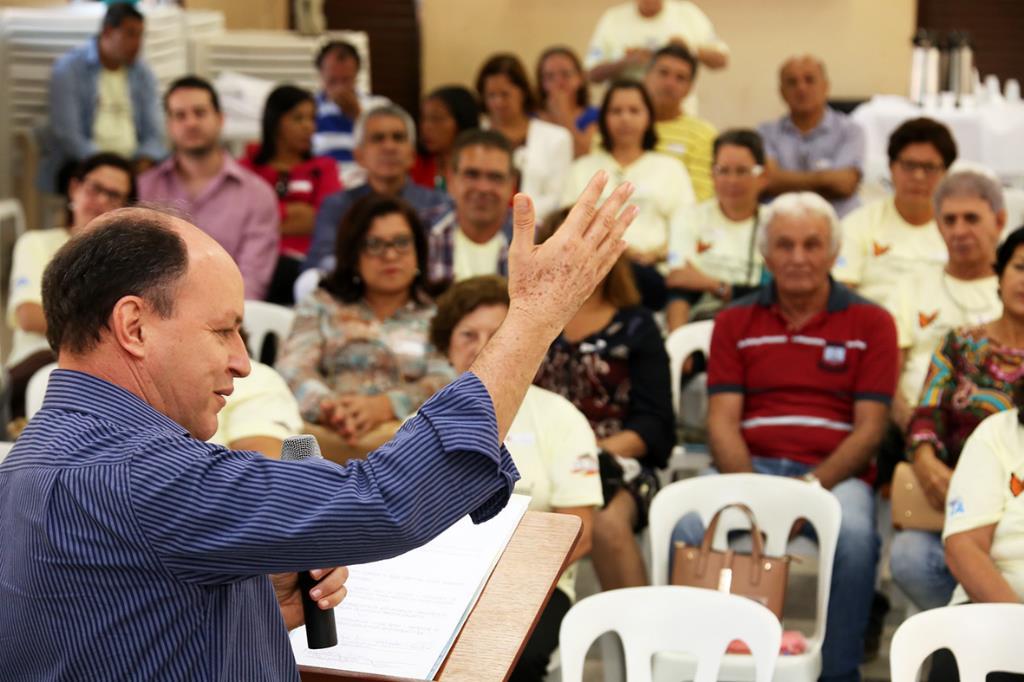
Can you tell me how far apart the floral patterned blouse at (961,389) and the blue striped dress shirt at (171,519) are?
238 centimetres

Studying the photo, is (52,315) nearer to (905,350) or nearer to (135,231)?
(135,231)

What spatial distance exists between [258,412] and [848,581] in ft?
4.73

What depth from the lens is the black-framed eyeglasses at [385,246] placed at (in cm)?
383

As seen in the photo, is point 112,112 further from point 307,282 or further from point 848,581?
point 848,581

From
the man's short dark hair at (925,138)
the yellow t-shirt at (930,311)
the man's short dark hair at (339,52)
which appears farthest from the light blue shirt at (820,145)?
the man's short dark hair at (339,52)

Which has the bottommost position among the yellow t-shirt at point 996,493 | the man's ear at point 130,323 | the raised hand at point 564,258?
the yellow t-shirt at point 996,493

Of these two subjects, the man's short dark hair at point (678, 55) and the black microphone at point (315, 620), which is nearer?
the black microphone at point (315, 620)

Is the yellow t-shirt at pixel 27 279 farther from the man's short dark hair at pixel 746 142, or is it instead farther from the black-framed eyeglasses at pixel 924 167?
the black-framed eyeglasses at pixel 924 167

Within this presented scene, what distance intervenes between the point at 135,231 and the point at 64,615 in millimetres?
363

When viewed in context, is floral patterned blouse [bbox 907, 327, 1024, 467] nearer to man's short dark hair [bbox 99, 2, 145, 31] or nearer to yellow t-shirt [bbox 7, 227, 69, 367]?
yellow t-shirt [bbox 7, 227, 69, 367]

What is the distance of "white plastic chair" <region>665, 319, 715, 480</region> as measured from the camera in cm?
412

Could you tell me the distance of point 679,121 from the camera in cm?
587

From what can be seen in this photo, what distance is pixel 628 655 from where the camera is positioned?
2.51 meters

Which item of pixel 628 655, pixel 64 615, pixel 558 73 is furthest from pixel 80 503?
pixel 558 73
